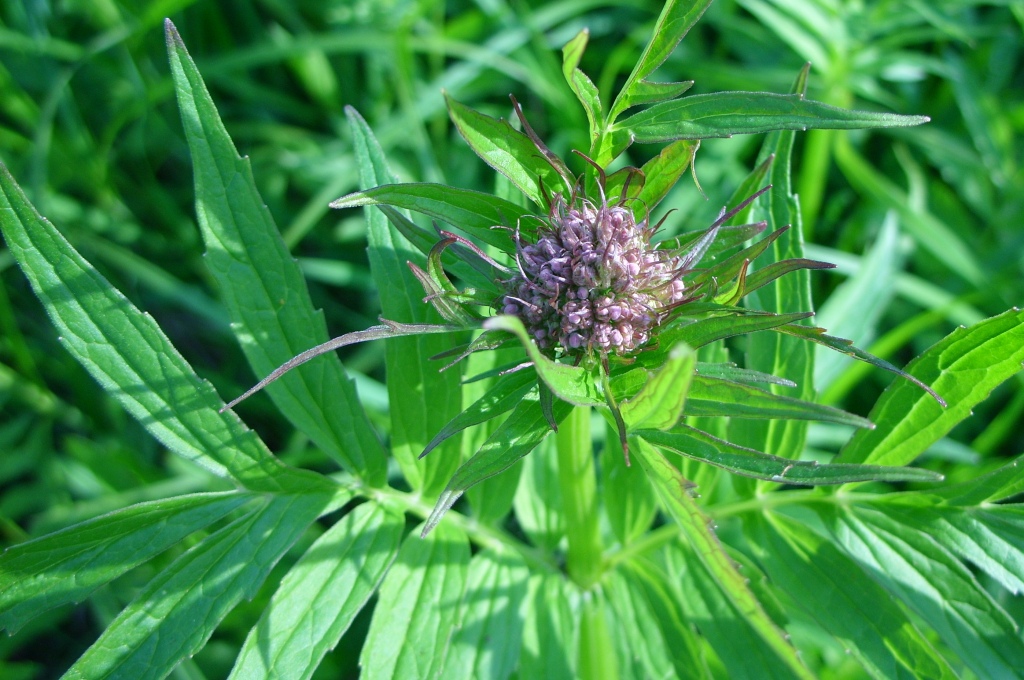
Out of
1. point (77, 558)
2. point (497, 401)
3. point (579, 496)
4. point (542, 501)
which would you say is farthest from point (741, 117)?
point (77, 558)

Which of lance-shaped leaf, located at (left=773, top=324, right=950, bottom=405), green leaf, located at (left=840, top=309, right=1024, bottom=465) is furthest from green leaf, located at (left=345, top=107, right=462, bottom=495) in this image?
green leaf, located at (left=840, top=309, right=1024, bottom=465)

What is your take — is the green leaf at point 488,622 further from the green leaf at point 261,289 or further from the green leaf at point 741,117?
the green leaf at point 741,117

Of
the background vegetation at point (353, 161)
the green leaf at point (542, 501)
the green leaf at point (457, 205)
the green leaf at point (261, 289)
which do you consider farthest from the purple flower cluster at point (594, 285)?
the background vegetation at point (353, 161)

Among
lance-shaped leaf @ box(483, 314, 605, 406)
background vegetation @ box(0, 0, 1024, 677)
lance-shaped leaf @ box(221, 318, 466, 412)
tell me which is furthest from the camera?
background vegetation @ box(0, 0, 1024, 677)

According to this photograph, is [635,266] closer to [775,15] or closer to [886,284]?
[886,284]

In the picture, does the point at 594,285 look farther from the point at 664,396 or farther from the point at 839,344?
Result: the point at 839,344

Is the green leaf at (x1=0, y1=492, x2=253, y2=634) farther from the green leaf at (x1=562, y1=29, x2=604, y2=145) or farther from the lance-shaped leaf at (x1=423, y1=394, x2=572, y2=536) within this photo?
the green leaf at (x1=562, y1=29, x2=604, y2=145)

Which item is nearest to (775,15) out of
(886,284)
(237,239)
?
(886,284)
